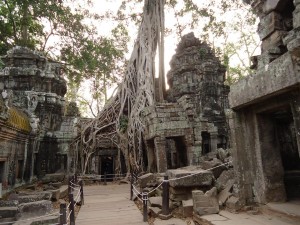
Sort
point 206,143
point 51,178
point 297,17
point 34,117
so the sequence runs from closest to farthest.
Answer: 1. point 297,17
2. point 34,117
3. point 51,178
4. point 206,143

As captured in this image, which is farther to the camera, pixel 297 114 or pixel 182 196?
pixel 182 196

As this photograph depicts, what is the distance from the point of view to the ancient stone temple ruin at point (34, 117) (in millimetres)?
8319

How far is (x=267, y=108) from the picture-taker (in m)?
4.18

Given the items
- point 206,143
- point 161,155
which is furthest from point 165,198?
point 206,143

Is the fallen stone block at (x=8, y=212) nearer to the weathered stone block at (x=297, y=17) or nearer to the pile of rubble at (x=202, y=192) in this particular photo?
the pile of rubble at (x=202, y=192)

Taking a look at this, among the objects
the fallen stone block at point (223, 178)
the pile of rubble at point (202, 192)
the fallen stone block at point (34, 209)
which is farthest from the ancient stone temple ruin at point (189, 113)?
the fallen stone block at point (34, 209)

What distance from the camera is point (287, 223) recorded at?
3.54 meters

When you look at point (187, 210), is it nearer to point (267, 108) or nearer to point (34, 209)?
point (267, 108)

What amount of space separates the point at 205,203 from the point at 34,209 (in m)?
3.45

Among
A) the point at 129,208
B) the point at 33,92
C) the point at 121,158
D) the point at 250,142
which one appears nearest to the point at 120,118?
the point at 121,158

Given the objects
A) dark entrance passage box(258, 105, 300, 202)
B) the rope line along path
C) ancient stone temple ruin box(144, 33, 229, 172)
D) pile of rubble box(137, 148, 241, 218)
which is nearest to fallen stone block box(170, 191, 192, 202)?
pile of rubble box(137, 148, 241, 218)

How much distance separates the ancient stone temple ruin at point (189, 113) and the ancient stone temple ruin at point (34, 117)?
14.0 feet

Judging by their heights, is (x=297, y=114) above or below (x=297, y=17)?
below

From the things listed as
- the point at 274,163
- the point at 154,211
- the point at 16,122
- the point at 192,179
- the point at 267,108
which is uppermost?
the point at 16,122
